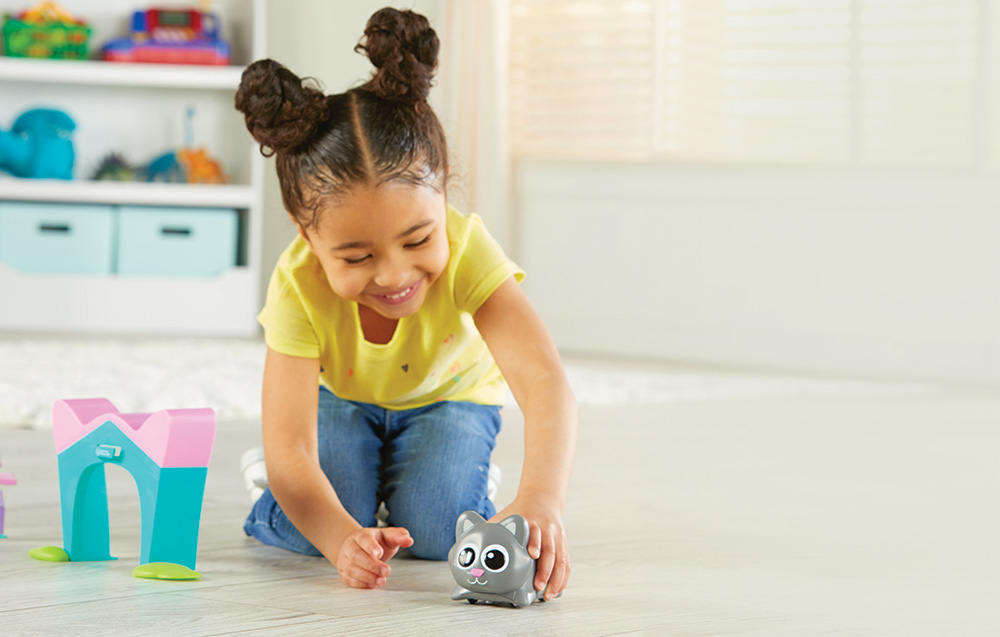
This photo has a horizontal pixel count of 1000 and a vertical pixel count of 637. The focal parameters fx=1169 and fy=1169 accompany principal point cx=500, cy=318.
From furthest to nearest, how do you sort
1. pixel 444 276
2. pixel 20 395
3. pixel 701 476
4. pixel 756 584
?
pixel 20 395, pixel 701 476, pixel 444 276, pixel 756 584

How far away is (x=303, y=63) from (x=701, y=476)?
2.39m

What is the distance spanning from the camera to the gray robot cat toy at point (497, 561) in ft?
2.63

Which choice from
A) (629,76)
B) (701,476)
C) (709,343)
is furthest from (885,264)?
(701,476)

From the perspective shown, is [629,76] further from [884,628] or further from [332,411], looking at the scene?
[884,628]

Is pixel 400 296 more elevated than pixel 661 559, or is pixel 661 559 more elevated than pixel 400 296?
pixel 400 296

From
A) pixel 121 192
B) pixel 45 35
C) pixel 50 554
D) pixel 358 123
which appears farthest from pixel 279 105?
pixel 45 35

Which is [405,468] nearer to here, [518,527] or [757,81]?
[518,527]

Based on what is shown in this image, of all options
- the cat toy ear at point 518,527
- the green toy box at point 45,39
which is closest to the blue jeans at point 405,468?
the cat toy ear at point 518,527

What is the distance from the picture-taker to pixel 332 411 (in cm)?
117

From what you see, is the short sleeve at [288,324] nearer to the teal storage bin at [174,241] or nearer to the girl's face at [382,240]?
the girl's face at [382,240]

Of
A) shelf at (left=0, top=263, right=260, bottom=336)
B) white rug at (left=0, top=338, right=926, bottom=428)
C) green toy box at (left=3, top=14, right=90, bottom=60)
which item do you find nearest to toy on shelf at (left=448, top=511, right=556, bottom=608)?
white rug at (left=0, top=338, right=926, bottom=428)

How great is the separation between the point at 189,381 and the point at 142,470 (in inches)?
52.3

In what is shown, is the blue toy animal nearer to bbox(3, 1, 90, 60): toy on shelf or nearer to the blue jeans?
bbox(3, 1, 90, 60): toy on shelf

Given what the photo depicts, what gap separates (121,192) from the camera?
3121 millimetres
